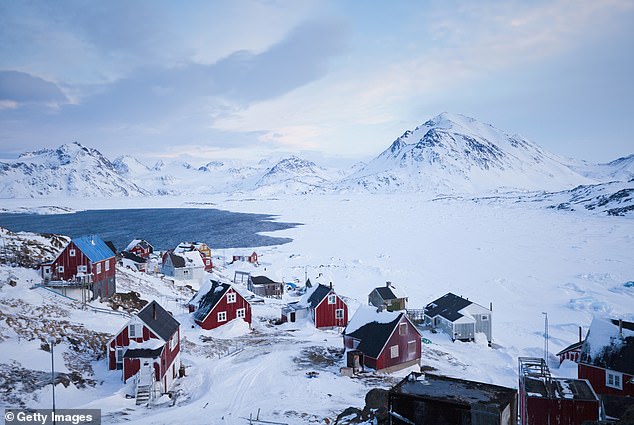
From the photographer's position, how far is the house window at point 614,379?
958 inches

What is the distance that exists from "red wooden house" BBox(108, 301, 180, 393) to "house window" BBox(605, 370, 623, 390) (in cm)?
2619

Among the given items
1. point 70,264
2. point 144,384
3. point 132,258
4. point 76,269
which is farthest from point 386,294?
point 132,258

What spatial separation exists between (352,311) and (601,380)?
27770 millimetres

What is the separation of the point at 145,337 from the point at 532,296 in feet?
157

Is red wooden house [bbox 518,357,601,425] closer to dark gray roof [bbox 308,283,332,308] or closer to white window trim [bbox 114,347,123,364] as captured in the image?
white window trim [bbox 114,347,123,364]

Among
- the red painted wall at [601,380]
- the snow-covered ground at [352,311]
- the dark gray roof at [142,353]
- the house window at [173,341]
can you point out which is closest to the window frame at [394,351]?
the snow-covered ground at [352,311]

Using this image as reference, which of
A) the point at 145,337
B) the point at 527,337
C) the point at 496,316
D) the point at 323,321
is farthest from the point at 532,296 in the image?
the point at 145,337

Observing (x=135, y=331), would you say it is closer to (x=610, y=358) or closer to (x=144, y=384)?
(x=144, y=384)

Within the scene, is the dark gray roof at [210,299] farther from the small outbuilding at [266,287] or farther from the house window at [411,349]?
the small outbuilding at [266,287]

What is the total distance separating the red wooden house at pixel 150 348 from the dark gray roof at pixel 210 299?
412 inches

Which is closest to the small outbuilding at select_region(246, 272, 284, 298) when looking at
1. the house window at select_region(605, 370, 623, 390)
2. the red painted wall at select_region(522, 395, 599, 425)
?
the house window at select_region(605, 370, 623, 390)

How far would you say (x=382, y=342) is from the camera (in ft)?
103

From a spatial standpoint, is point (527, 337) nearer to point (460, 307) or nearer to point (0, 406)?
point (460, 307)

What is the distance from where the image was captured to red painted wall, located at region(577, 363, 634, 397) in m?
24.1
